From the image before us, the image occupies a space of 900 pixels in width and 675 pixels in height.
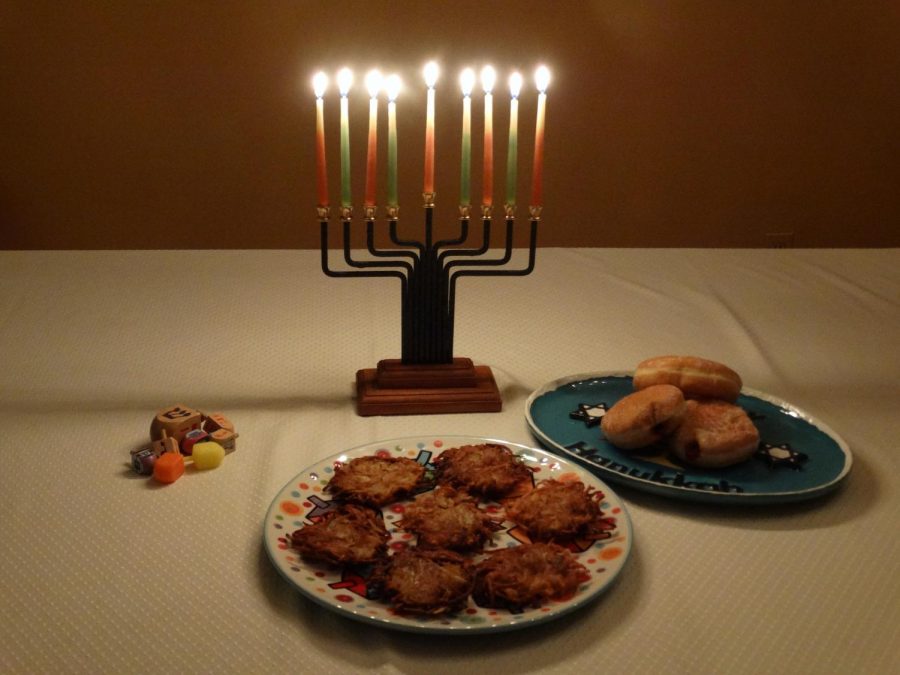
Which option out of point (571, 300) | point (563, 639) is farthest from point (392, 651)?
point (571, 300)

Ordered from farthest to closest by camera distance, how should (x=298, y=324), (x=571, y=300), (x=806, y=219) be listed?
(x=806, y=219) < (x=571, y=300) < (x=298, y=324)

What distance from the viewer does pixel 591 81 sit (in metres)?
3.00

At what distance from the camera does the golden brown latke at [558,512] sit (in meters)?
0.81

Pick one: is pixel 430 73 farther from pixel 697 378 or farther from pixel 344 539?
pixel 344 539

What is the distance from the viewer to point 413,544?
81 cm

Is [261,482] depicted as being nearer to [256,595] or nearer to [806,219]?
[256,595]

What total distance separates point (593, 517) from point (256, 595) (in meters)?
0.30

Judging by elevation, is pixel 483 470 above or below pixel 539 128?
below

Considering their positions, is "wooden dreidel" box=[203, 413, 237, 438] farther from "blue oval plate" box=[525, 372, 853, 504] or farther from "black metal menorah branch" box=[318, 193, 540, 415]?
"blue oval plate" box=[525, 372, 853, 504]

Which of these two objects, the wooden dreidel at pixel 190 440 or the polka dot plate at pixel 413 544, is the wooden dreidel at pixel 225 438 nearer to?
the wooden dreidel at pixel 190 440

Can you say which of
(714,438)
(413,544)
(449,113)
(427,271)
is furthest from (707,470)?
(449,113)

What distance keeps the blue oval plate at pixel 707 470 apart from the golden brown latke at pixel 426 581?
25 centimetres

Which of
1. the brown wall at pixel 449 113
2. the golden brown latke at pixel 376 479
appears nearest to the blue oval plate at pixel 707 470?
the golden brown latke at pixel 376 479

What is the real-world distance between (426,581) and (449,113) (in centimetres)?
243
